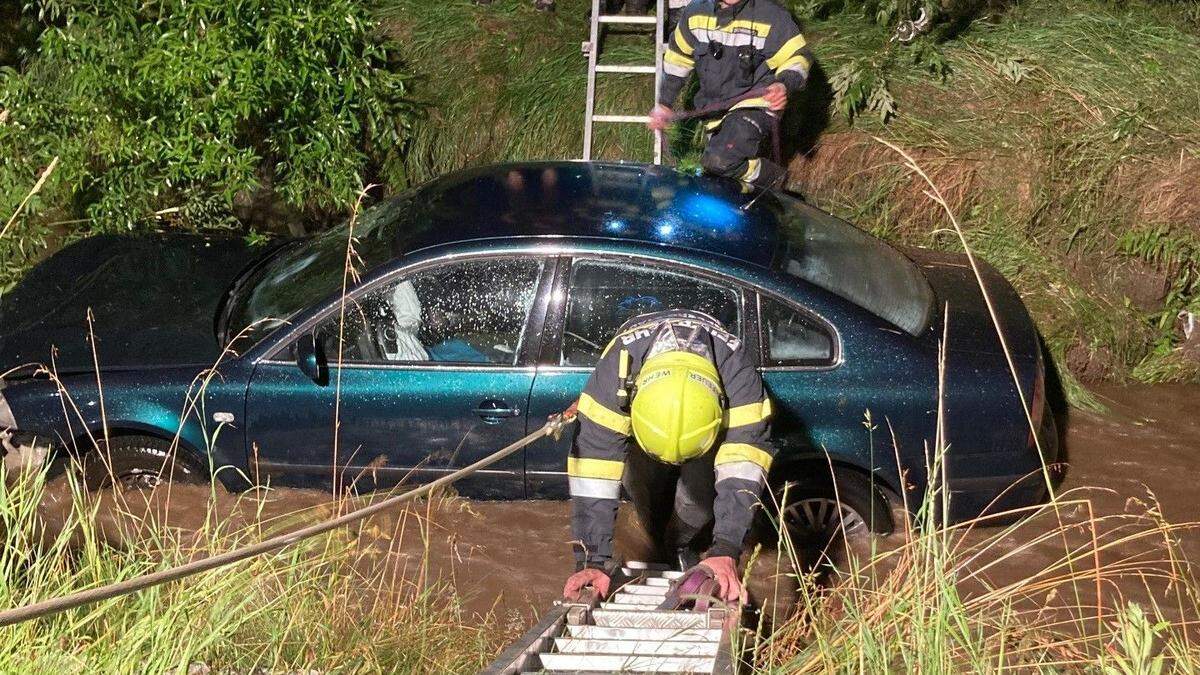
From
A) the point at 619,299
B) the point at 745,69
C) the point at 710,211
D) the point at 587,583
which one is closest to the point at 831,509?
the point at 619,299

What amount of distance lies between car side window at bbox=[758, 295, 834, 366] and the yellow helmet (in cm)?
117

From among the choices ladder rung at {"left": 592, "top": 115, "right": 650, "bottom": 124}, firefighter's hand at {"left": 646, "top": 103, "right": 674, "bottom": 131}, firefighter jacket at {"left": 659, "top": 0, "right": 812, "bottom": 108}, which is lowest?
ladder rung at {"left": 592, "top": 115, "right": 650, "bottom": 124}

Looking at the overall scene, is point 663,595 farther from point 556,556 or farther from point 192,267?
point 192,267

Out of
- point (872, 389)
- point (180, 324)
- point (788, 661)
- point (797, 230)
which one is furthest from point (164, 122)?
point (788, 661)

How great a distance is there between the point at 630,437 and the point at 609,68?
4645mm

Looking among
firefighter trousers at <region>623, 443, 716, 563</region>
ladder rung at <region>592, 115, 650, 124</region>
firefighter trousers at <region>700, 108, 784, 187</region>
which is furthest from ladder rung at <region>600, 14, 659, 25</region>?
firefighter trousers at <region>623, 443, 716, 563</region>

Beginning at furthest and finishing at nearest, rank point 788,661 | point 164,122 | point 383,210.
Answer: point 164,122 < point 383,210 < point 788,661

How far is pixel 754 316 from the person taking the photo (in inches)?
201

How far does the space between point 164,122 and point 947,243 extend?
4.56 m

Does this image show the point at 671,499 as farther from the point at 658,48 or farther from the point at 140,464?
the point at 658,48

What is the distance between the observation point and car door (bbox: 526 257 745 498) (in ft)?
16.8

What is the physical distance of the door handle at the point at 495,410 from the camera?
516cm

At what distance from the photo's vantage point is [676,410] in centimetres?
388

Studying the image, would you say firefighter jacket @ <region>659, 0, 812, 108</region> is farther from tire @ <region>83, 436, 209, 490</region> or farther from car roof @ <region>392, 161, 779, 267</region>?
tire @ <region>83, 436, 209, 490</region>
